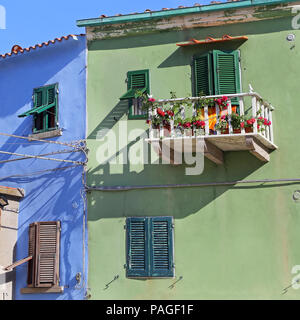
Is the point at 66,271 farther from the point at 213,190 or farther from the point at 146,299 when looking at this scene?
the point at 213,190

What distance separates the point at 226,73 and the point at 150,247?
15.1 feet

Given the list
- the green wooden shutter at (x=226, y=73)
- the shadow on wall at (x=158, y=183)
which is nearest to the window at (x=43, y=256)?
the shadow on wall at (x=158, y=183)

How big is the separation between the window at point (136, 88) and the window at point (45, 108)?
208 centimetres

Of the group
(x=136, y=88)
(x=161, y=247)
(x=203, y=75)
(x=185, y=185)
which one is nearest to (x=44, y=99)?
(x=136, y=88)

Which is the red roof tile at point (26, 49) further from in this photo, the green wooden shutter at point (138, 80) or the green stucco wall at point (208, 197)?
the green wooden shutter at point (138, 80)

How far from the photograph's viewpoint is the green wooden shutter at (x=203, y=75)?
14.4m

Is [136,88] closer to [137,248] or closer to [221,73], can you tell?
[221,73]

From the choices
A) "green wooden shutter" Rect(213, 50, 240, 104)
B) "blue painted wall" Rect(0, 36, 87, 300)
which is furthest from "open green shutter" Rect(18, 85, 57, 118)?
"green wooden shutter" Rect(213, 50, 240, 104)

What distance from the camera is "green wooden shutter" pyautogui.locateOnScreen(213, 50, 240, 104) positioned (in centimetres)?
1434

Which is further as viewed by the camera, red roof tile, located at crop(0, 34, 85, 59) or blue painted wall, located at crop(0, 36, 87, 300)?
red roof tile, located at crop(0, 34, 85, 59)

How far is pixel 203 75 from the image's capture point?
47.8 ft

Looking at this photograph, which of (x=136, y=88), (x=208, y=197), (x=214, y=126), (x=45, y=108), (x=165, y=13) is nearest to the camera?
(x=214, y=126)

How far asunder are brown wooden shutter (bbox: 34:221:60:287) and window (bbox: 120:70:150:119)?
3422 mm

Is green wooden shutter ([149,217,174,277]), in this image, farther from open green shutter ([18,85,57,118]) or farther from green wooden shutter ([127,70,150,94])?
open green shutter ([18,85,57,118])
